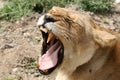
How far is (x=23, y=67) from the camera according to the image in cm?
521

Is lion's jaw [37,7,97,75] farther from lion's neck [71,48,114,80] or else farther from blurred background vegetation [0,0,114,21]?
blurred background vegetation [0,0,114,21]

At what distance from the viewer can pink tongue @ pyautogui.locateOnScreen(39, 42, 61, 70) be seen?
3.45m

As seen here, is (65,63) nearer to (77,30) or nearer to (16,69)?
(77,30)

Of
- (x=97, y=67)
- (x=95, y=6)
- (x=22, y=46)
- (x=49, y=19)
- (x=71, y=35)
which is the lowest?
(x=22, y=46)

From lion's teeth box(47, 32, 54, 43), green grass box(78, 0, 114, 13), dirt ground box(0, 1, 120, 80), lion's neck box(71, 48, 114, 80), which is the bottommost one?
dirt ground box(0, 1, 120, 80)

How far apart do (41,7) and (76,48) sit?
3208 mm

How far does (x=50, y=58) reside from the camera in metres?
3.51

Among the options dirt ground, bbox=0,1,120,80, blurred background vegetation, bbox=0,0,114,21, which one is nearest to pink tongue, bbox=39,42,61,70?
dirt ground, bbox=0,1,120,80

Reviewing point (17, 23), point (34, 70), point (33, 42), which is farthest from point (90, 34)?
point (17, 23)

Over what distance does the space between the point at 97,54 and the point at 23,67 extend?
1.94 m

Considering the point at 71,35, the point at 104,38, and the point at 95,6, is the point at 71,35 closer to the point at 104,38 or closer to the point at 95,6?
the point at 104,38

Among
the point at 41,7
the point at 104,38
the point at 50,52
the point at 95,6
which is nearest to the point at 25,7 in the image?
the point at 41,7

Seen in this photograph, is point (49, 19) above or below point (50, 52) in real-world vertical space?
above

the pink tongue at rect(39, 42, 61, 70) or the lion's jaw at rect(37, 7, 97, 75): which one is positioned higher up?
the lion's jaw at rect(37, 7, 97, 75)
